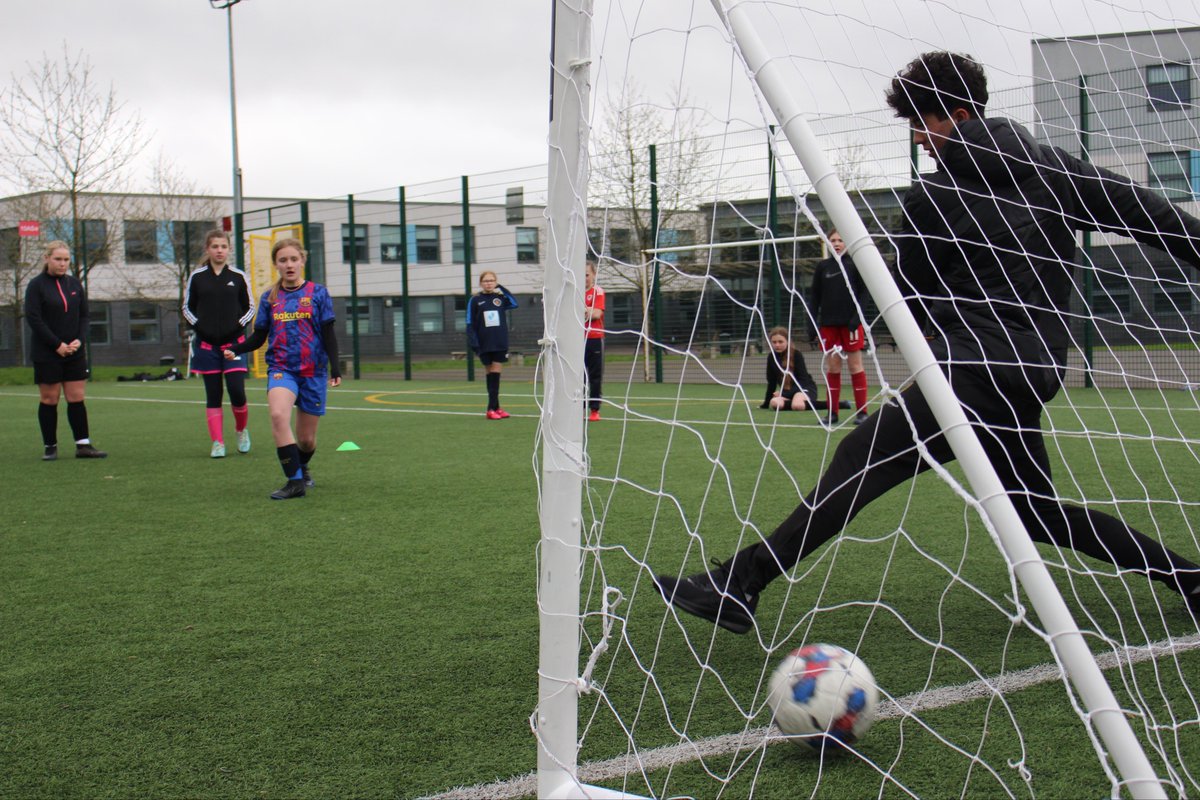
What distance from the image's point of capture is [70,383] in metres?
8.42

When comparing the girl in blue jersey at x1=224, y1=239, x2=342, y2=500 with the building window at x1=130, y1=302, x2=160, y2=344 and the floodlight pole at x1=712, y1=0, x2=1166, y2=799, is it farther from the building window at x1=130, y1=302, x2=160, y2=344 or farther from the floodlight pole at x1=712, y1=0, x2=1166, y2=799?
the building window at x1=130, y1=302, x2=160, y2=344

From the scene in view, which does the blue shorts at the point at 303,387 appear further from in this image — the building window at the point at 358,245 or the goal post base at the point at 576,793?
the building window at the point at 358,245

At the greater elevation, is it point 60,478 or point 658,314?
point 658,314

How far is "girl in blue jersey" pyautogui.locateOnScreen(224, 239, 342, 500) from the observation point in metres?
6.10

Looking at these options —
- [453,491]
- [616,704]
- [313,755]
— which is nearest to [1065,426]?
[453,491]

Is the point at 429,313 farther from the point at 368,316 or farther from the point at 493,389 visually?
the point at 493,389

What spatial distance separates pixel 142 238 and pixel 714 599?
3513cm

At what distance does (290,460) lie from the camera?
616 centimetres

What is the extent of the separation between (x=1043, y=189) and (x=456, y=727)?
7.13 feet

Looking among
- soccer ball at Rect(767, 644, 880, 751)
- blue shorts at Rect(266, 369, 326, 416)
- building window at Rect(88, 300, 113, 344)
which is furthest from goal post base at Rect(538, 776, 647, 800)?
building window at Rect(88, 300, 113, 344)

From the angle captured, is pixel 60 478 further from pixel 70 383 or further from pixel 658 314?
pixel 658 314

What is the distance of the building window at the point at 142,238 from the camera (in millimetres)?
33656

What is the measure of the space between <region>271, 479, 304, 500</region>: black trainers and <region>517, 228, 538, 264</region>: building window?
1201 cm

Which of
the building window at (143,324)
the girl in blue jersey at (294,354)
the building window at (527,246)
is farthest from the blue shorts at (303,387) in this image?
the building window at (143,324)
